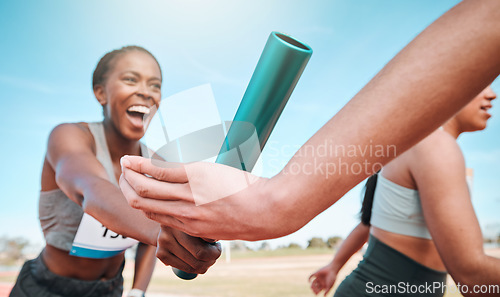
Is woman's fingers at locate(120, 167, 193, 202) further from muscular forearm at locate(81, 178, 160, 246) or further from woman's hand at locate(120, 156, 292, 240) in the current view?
muscular forearm at locate(81, 178, 160, 246)

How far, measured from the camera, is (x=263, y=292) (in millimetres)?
8172

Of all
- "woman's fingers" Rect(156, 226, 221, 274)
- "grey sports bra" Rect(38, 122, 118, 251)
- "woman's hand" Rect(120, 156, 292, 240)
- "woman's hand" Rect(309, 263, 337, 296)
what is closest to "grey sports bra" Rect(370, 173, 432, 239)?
"woman's hand" Rect(309, 263, 337, 296)

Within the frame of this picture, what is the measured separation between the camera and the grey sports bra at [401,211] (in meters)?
1.32

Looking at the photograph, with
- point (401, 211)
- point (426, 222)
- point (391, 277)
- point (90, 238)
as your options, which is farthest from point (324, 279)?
point (90, 238)

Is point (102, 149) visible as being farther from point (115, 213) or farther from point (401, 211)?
point (401, 211)

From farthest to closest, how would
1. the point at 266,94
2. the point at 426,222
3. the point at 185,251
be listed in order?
the point at 426,222 → the point at 185,251 → the point at 266,94

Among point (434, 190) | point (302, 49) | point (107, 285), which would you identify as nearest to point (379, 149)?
point (302, 49)

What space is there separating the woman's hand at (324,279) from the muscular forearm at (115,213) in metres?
1.32

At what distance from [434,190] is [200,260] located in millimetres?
812

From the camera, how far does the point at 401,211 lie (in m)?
1.35

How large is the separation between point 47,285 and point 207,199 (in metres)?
1.44

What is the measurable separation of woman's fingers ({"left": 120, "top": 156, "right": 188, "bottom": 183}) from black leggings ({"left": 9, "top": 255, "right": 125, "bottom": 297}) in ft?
4.14

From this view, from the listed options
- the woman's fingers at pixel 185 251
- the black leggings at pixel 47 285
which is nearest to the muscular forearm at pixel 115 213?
the woman's fingers at pixel 185 251

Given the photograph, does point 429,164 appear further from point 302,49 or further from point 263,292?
point 263,292
